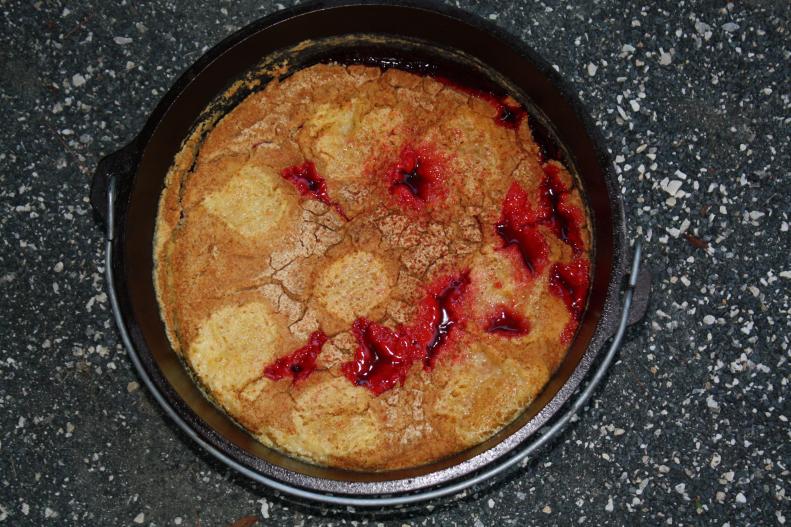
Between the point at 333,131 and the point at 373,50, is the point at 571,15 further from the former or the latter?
the point at 333,131

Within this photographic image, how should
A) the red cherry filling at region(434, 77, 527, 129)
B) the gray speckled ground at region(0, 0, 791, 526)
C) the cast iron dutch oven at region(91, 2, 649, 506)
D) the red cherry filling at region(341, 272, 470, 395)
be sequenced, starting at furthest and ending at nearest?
the gray speckled ground at region(0, 0, 791, 526) < the red cherry filling at region(434, 77, 527, 129) < the red cherry filling at region(341, 272, 470, 395) < the cast iron dutch oven at region(91, 2, 649, 506)

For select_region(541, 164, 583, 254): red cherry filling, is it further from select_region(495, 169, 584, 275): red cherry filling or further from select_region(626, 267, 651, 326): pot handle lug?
select_region(626, 267, 651, 326): pot handle lug

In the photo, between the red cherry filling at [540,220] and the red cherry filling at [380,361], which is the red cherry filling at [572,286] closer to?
the red cherry filling at [540,220]

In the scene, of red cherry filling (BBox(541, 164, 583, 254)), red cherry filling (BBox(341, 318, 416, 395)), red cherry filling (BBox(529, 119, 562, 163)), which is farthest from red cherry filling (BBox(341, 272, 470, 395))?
red cherry filling (BBox(529, 119, 562, 163))

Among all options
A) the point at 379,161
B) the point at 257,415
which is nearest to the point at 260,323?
the point at 257,415

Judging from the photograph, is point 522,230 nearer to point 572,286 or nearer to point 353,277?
point 572,286

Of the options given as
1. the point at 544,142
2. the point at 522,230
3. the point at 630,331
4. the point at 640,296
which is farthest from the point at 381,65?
the point at 630,331

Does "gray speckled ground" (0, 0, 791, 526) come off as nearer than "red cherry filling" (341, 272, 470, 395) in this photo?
No
